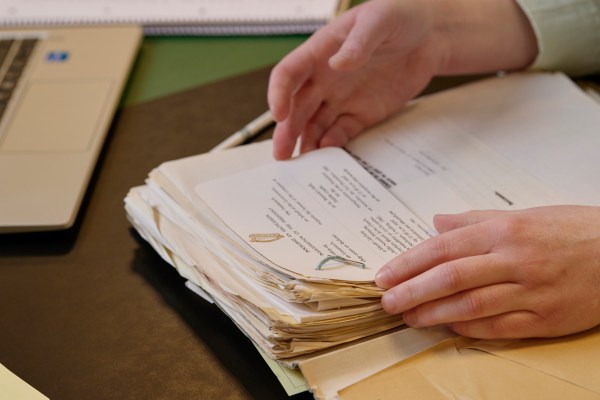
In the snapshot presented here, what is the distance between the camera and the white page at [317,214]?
70cm

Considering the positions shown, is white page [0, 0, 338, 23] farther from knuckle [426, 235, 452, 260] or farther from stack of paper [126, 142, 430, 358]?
knuckle [426, 235, 452, 260]

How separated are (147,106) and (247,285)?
494 millimetres

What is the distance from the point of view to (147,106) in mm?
1104

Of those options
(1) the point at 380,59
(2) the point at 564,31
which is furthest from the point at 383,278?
(2) the point at 564,31

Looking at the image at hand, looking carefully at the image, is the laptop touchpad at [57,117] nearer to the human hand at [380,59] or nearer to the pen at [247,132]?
the pen at [247,132]

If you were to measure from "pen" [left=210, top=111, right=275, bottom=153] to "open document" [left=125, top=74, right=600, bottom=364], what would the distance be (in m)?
0.09

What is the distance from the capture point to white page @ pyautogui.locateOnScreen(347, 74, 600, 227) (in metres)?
0.81

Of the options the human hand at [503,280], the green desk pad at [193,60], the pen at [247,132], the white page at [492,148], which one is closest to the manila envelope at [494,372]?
the human hand at [503,280]

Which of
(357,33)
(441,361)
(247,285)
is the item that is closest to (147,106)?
(357,33)

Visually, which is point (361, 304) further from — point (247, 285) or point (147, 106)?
point (147, 106)

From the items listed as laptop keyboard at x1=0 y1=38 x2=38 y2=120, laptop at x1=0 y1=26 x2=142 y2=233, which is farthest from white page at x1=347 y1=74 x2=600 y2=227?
laptop keyboard at x1=0 y1=38 x2=38 y2=120

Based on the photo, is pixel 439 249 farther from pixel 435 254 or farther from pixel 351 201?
pixel 351 201

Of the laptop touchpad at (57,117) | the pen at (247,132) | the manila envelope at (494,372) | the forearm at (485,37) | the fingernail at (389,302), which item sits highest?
the forearm at (485,37)

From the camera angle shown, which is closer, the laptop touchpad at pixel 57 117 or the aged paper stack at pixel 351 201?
the aged paper stack at pixel 351 201
